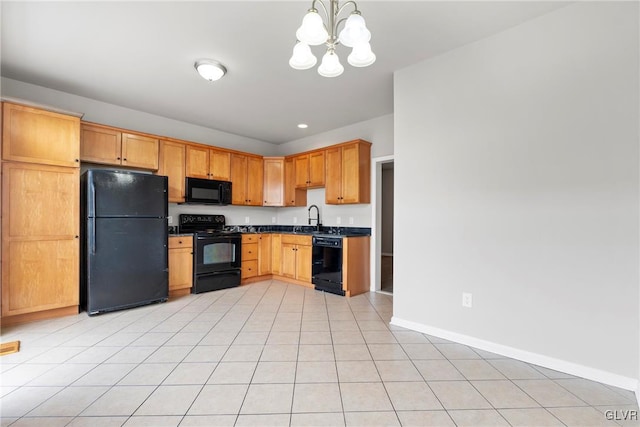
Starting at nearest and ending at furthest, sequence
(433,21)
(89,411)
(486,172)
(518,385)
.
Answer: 1. (89,411)
2. (518,385)
3. (433,21)
4. (486,172)

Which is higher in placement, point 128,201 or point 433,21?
point 433,21

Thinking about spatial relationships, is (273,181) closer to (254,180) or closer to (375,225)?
(254,180)

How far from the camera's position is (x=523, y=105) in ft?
7.26

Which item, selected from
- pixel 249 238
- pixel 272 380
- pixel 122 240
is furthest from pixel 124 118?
pixel 272 380

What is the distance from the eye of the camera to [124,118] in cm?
404

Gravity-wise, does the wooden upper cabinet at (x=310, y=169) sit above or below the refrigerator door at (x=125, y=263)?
above

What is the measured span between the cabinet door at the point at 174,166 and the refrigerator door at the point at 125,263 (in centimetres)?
71

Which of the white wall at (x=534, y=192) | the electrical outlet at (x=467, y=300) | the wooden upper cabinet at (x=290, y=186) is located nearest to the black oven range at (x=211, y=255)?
the wooden upper cabinet at (x=290, y=186)

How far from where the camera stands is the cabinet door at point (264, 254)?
193 inches

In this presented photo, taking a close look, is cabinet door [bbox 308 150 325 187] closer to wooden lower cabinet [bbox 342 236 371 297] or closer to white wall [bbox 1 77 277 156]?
wooden lower cabinet [bbox 342 236 371 297]

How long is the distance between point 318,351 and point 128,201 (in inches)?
108

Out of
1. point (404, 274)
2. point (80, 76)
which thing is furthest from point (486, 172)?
point (80, 76)

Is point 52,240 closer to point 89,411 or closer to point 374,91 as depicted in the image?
point 89,411

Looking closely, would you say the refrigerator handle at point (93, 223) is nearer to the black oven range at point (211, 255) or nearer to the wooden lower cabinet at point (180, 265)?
the wooden lower cabinet at point (180, 265)
